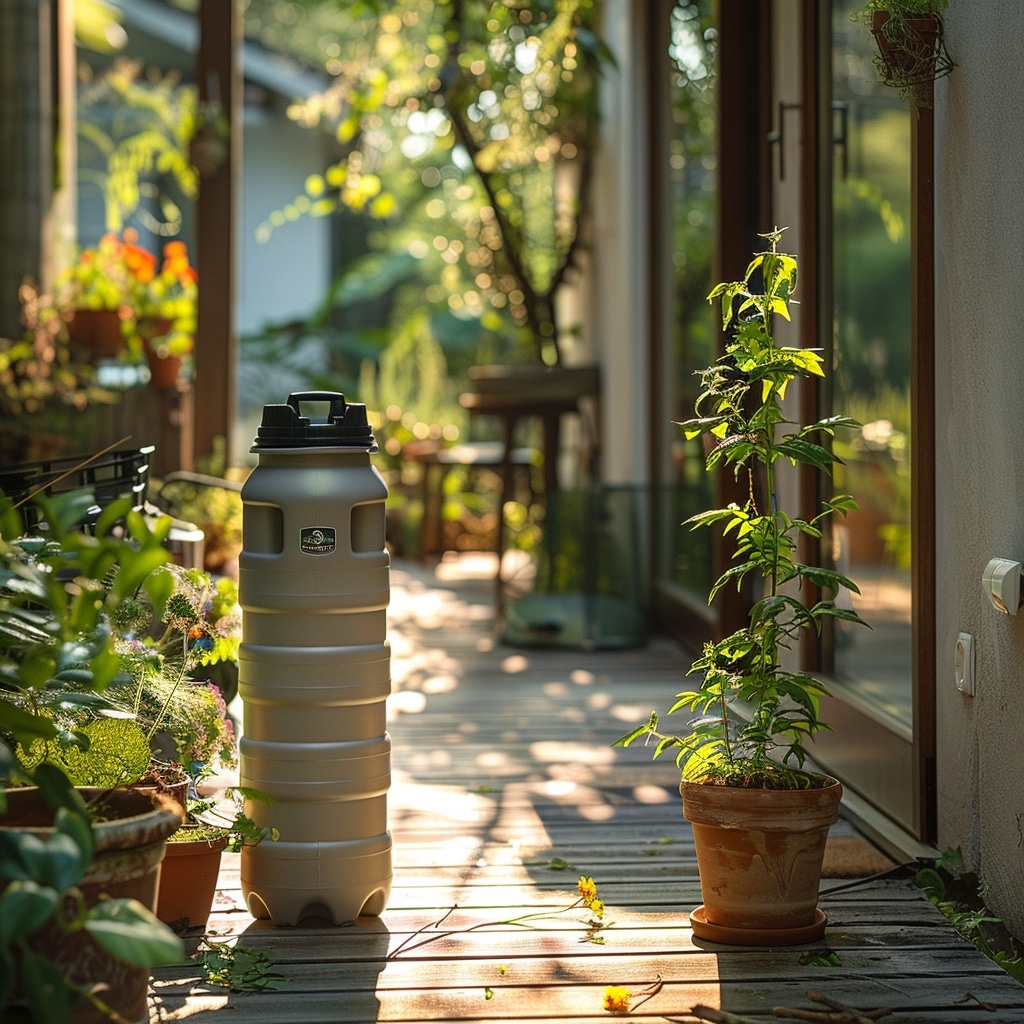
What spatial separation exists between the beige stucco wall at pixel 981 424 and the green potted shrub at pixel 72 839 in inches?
60.7

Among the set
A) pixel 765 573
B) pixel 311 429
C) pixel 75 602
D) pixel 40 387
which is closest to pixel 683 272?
pixel 40 387

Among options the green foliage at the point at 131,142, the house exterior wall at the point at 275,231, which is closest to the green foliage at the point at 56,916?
the green foliage at the point at 131,142

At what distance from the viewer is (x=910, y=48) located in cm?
287

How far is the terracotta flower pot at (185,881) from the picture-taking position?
8.54ft

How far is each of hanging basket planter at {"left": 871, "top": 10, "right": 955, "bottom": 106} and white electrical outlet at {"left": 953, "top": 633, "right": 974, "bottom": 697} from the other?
1176 mm

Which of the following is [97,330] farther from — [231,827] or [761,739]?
[761,739]

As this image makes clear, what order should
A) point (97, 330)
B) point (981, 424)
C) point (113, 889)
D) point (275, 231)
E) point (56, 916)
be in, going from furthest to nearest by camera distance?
1. point (275, 231)
2. point (97, 330)
3. point (981, 424)
4. point (113, 889)
5. point (56, 916)

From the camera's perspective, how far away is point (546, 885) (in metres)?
2.94

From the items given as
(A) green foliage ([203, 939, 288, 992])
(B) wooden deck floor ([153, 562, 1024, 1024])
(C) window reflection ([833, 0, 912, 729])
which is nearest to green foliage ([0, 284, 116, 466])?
(B) wooden deck floor ([153, 562, 1024, 1024])

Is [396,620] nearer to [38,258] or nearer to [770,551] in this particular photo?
[38,258]

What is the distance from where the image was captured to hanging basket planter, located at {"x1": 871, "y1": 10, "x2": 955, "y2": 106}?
9.34 feet

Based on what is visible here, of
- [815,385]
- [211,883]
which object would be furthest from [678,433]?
[211,883]

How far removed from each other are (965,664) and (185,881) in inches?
63.1

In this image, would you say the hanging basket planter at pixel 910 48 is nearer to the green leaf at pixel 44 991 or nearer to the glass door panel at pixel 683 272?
the green leaf at pixel 44 991
